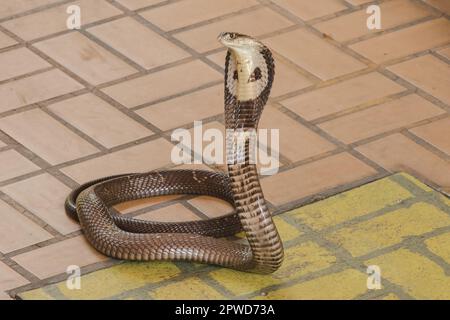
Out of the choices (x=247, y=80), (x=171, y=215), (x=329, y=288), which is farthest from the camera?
(x=171, y=215)

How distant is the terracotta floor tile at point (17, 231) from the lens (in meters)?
4.01

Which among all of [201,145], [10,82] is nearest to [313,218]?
[201,145]

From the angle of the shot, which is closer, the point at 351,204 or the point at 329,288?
the point at 329,288

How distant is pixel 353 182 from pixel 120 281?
2.78 feet

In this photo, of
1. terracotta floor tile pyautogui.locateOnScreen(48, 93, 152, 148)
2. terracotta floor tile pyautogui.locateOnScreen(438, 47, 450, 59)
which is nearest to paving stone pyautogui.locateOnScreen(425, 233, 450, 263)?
terracotta floor tile pyautogui.locateOnScreen(48, 93, 152, 148)

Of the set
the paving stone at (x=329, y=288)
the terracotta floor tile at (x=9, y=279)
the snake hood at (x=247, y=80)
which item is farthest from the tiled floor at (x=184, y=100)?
the snake hood at (x=247, y=80)

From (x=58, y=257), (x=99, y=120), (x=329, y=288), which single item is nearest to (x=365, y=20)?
(x=99, y=120)

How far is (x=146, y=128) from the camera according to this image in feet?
15.0

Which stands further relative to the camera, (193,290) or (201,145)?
(201,145)

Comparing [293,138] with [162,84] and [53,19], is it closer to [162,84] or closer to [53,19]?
[162,84]

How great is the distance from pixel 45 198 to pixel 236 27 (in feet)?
3.95

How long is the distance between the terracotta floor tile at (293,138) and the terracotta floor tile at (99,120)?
0.40 meters

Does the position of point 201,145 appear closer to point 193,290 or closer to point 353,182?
point 353,182

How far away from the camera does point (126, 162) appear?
4.39 meters
